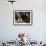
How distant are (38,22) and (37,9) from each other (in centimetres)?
49

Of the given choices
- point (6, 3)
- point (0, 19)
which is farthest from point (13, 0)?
point (0, 19)

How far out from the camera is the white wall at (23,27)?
15.9 feet

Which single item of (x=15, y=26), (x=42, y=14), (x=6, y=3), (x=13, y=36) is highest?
(x=6, y=3)

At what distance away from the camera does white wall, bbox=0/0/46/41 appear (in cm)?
484

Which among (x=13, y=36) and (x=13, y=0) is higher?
(x=13, y=0)

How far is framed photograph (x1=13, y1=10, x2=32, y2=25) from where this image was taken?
191 inches

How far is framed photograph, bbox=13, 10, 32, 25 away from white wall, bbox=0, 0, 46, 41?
11cm

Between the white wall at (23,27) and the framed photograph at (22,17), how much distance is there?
115 millimetres

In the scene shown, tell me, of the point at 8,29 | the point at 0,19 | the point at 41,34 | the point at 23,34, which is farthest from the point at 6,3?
the point at 23,34

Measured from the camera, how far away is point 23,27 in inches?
192

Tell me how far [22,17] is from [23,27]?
0.38 m

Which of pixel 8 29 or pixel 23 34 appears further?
pixel 8 29

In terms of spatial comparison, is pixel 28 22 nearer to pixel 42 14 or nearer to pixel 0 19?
pixel 42 14

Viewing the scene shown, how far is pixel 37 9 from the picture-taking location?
15.9ft
